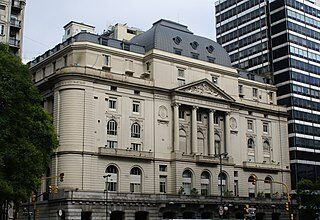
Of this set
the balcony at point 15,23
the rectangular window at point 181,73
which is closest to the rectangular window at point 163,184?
the rectangular window at point 181,73

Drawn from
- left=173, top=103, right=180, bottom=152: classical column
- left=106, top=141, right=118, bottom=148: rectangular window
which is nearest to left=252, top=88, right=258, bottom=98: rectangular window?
left=173, top=103, right=180, bottom=152: classical column

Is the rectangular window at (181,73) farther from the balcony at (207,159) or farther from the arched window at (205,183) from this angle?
the arched window at (205,183)

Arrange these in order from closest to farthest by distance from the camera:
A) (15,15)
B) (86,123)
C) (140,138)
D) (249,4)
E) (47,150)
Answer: (47,150), (15,15), (86,123), (140,138), (249,4)

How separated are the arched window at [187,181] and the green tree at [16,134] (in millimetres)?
38738

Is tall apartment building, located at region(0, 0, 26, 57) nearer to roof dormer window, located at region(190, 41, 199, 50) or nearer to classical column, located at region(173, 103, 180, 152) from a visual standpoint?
classical column, located at region(173, 103, 180, 152)

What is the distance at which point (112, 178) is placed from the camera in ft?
266

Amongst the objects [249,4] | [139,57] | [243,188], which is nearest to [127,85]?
[139,57]

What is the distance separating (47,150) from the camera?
2226 inches

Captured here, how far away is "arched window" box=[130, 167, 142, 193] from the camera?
83062 mm

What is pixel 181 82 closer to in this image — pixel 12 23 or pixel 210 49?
pixel 210 49

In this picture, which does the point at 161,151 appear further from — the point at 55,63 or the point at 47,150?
the point at 47,150

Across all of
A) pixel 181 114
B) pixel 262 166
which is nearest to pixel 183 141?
pixel 181 114

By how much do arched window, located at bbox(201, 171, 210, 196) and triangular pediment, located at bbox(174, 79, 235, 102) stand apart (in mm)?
13489

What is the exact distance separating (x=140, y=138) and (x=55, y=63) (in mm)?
19460
